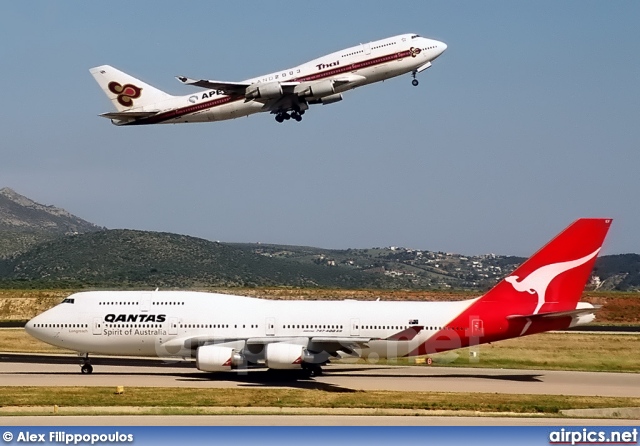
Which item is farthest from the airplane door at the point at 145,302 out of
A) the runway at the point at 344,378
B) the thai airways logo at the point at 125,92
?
the thai airways logo at the point at 125,92

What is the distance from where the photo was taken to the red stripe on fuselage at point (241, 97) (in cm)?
5297

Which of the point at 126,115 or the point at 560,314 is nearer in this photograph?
the point at 560,314

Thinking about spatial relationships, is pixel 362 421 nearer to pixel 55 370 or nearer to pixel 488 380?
pixel 488 380

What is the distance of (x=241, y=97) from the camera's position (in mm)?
53969

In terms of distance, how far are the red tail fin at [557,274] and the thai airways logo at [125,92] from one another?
83.8 ft

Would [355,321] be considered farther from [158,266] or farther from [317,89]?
[158,266]

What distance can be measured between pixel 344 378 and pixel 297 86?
17.4 meters

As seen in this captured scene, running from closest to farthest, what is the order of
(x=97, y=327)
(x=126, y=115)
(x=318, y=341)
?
(x=318, y=341), (x=97, y=327), (x=126, y=115)

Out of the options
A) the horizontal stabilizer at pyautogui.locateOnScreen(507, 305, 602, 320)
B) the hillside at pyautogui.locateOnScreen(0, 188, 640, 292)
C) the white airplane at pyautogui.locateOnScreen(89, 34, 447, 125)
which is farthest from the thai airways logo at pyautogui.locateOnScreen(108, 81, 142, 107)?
the hillside at pyautogui.locateOnScreen(0, 188, 640, 292)

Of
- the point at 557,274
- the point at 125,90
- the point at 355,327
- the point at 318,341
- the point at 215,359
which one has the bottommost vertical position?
the point at 215,359

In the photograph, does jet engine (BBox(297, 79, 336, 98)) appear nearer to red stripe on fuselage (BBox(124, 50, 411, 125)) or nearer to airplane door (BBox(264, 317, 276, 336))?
red stripe on fuselage (BBox(124, 50, 411, 125))

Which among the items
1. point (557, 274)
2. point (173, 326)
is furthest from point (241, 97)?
point (557, 274)

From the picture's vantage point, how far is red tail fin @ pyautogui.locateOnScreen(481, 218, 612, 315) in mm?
45281

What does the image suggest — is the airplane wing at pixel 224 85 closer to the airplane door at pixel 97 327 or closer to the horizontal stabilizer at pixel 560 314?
the airplane door at pixel 97 327
